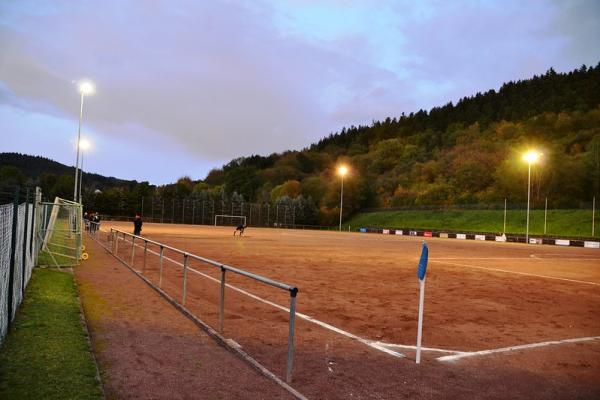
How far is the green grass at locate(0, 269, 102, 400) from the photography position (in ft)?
15.9

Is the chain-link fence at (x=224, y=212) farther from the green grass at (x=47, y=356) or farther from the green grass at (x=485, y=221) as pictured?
the green grass at (x=47, y=356)

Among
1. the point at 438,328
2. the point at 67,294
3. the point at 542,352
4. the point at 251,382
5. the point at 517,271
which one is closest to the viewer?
the point at 251,382

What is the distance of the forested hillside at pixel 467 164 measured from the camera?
77.8m

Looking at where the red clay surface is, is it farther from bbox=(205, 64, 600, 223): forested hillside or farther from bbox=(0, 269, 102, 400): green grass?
bbox=(205, 64, 600, 223): forested hillside

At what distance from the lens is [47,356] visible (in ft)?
19.3

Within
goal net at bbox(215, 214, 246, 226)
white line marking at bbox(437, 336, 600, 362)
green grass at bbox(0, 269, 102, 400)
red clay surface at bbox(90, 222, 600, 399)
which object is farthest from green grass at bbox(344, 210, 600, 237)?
green grass at bbox(0, 269, 102, 400)

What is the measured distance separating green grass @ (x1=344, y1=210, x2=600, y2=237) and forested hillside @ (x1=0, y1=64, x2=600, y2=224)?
5036mm

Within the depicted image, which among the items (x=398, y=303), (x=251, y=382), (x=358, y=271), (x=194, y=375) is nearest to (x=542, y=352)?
(x=398, y=303)

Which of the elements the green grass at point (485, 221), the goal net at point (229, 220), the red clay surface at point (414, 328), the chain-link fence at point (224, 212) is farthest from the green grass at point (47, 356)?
the goal net at point (229, 220)

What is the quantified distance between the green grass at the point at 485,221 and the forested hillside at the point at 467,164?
198 inches

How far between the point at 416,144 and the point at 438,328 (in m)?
143

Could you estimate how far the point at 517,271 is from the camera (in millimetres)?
19062

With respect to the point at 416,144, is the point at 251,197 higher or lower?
lower

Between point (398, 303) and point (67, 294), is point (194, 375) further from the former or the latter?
point (398, 303)
